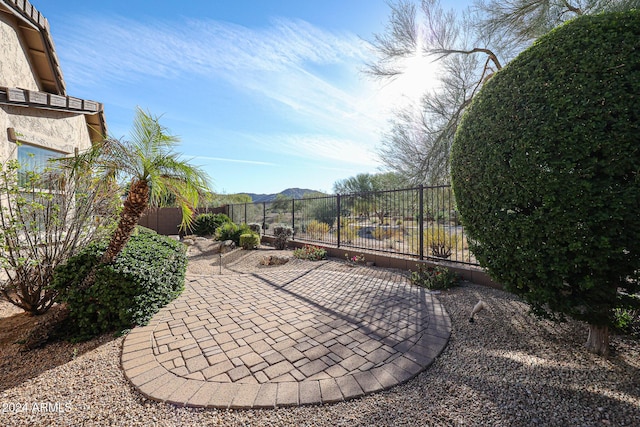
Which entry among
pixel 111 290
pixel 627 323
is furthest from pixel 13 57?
pixel 627 323

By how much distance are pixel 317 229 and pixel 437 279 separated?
5.19 meters

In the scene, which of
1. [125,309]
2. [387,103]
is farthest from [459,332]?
[387,103]

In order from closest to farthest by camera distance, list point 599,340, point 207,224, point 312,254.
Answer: point 599,340 < point 312,254 < point 207,224

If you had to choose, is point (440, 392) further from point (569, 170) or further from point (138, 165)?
point (138, 165)

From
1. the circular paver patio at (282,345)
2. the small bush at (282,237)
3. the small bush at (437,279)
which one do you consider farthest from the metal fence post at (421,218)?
A: the small bush at (282,237)

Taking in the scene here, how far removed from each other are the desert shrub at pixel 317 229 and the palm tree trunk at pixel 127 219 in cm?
633

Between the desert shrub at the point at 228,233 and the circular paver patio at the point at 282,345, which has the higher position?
the desert shrub at the point at 228,233

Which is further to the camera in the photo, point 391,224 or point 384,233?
point 384,233

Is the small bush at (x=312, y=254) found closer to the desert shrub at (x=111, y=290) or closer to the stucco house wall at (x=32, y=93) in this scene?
the desert shrub at (x=111, y=290)

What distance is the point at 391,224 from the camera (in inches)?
304

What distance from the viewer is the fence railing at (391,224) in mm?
5969

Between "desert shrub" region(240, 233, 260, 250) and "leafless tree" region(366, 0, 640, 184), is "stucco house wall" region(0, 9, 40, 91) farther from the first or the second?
"leafless tree" region(366, 0, 640, 184)

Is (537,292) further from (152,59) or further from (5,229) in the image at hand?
(152,59)

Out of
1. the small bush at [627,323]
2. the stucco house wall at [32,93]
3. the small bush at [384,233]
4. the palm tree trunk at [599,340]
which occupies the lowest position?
the palm tree trunk at [599,340]
